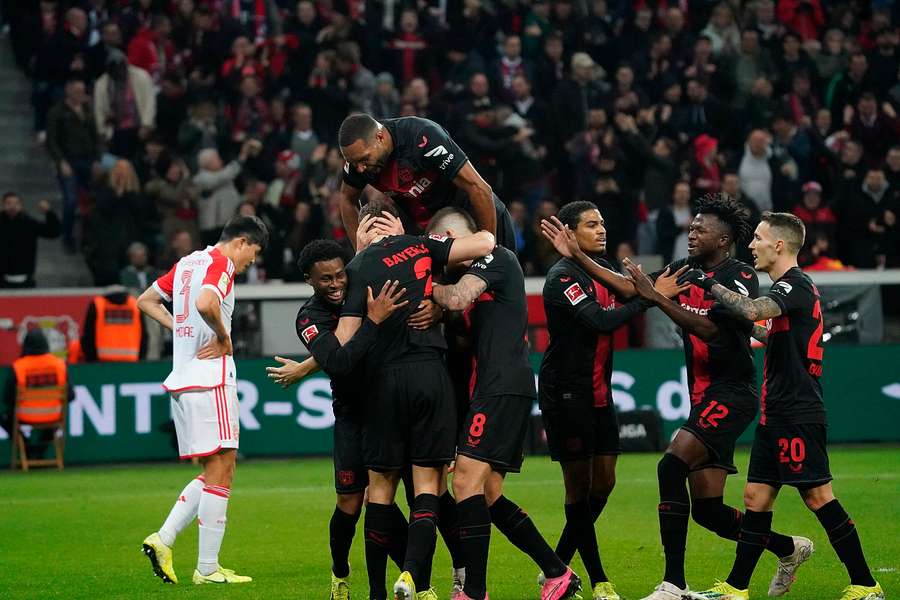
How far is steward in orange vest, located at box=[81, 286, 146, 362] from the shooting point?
17125mm

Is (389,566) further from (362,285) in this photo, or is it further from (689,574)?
(362,285)

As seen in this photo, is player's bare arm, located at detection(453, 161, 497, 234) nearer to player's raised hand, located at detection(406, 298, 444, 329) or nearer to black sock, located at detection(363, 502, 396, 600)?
player's raised hand, located at detection(406, 298, 444, 329)

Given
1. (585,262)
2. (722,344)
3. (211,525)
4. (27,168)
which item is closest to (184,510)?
(211,525)

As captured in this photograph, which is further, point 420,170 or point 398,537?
point 420,170

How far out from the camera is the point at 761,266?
8.01 metres

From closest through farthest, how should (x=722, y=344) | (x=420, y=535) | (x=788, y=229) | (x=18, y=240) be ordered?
(x=420, y=535), (x=788, y=229), (x=722, y=344), (x=18, y=240)

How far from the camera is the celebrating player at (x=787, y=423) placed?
771 cm

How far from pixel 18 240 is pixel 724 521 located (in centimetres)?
1285

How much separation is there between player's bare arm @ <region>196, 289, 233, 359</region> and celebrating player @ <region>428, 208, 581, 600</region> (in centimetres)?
180

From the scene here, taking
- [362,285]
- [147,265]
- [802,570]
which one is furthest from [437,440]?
[147,265]

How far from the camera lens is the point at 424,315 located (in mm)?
7688

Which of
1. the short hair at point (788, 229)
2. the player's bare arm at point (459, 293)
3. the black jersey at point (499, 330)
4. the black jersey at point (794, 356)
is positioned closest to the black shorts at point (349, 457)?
the black jersey at point (499, 330)

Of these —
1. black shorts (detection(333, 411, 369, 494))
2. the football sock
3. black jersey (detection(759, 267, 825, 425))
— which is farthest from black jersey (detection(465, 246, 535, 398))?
black jersey (detection(759, 267, 825, 425))

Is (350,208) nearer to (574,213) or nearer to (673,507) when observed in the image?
(574,213)
